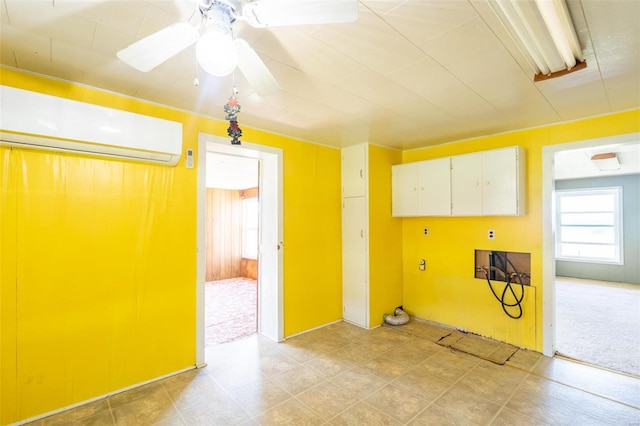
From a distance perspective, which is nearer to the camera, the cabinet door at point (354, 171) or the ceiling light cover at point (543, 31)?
the ceiling light cover at point (543, 31)

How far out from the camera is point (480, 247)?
146 inches

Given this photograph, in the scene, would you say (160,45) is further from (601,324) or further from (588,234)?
(588,234)

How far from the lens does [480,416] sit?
2.18 metres

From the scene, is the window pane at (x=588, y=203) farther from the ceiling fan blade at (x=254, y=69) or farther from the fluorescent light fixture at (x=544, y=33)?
the ceiling fan blade at (x=254, y=69)

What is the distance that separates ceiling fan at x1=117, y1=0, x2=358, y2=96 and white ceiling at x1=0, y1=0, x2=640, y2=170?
280 mm

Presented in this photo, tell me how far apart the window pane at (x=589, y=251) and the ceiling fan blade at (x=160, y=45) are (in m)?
9.14

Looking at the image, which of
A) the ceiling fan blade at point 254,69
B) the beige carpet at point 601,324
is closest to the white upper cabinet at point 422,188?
the beige carpet at point 601,324

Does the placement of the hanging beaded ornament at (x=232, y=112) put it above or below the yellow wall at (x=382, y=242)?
above

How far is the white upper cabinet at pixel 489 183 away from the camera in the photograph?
316cm

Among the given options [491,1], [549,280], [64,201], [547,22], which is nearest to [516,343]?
[549,280]

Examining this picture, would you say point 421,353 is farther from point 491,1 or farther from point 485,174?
point 491,1

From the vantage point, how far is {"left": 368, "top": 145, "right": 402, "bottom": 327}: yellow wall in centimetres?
400

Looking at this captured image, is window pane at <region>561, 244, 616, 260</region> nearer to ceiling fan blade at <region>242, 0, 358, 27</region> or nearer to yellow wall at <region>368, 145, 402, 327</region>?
yellow wall at <region>368, 145, 402, 327</region>

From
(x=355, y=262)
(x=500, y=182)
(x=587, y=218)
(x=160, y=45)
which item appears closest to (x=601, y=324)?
(x=500, y=182)
